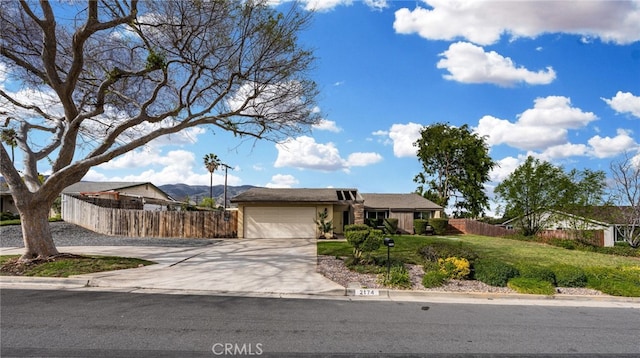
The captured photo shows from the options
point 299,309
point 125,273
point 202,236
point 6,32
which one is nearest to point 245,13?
point 6,32

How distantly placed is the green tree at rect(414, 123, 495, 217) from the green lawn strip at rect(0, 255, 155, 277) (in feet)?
127

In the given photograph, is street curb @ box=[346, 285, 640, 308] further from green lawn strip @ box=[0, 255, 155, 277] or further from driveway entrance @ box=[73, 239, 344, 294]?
green lawn strip @ box=[0, 255, 155, 277]

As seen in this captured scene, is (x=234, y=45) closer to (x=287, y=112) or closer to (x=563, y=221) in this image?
(x=287, y=112)

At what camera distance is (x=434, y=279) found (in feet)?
31.1

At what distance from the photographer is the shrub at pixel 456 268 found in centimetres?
1015

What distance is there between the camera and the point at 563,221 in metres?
25.7

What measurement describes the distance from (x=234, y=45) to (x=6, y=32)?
643 centimetres

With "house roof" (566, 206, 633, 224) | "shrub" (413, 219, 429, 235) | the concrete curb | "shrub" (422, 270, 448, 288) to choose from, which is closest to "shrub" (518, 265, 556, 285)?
the concrete curb

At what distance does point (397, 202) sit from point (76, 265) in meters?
26.9

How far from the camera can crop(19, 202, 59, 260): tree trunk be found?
11.2 m

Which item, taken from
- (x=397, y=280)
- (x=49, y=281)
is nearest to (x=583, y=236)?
(x=397, y=280)

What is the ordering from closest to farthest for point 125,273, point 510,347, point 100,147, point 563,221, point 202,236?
1. point 510,347
2. point 125,273
3. point 100,147
4. point 202,236
5. point 563,221

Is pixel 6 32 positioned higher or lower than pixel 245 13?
lower

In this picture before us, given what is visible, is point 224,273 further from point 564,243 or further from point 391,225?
point 564,243
